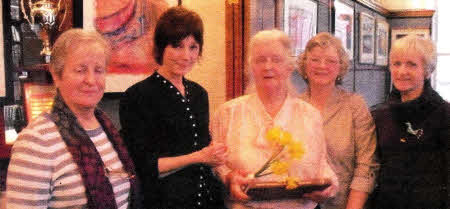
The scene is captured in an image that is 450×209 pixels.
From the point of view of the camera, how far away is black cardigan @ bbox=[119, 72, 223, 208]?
1.91 metres

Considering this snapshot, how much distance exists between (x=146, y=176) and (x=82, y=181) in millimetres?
480

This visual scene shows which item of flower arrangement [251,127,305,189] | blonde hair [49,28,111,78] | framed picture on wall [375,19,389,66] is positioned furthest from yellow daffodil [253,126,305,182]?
framed picture on wall [375,19,389,66]

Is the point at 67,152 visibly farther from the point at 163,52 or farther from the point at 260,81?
the point at 260,81

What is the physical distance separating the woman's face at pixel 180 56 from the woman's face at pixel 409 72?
35.3 inches

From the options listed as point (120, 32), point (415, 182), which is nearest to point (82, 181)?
point (120, 32)

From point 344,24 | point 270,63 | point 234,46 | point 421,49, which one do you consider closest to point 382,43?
point 344,24

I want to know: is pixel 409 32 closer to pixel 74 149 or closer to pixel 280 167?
pixel 280 167

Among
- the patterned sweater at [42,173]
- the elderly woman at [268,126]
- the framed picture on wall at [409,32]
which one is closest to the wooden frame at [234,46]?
the elderly woman at [268,126]

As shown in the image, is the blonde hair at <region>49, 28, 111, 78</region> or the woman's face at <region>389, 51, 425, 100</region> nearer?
the blonde hair at <region>49, 28, 111, 78</region>

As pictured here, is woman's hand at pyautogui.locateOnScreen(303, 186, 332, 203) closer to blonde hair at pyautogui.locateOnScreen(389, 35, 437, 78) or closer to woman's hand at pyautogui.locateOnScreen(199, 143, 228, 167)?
woman's hand at pyautogui.locateOnScreen(199, 143, 228, 167)

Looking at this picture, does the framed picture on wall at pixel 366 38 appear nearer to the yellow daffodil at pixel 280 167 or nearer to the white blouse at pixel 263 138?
the white blouse at pixel 263 138

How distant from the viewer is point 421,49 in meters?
2.18

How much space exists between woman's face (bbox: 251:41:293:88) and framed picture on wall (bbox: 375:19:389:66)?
21.0ft

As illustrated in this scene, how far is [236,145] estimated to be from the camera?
1.99 m
